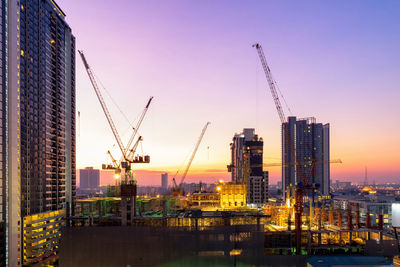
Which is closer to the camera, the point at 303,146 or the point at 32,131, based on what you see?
the point at 32,131

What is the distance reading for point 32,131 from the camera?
64.2 m

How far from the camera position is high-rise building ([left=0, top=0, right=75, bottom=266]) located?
56.7 meters

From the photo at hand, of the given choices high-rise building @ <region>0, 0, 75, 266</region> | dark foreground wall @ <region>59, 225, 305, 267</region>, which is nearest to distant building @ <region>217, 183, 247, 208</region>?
high-rise building @ <region>0, 0, 75, 266</region>

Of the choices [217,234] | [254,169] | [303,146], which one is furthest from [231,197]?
[303,146]

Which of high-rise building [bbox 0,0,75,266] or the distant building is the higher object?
high-rise building [bbox 0,0,75,266]

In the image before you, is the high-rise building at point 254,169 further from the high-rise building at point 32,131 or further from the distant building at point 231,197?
the high-rise building at point 32,131

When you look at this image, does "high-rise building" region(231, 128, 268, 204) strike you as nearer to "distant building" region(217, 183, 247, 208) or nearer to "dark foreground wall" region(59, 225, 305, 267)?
"distant building" region(217, 183, 247, 208)

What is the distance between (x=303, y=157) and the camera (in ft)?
615

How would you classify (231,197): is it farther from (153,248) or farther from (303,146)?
(303,146)

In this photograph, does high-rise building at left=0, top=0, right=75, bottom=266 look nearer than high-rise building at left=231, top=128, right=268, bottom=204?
Yes

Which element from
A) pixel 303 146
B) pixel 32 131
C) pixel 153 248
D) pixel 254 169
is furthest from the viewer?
pixel 303 146

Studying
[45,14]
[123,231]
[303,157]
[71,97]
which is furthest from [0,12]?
[303,157]

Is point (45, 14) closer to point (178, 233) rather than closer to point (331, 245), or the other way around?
point (178, 233)

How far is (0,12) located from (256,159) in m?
125
